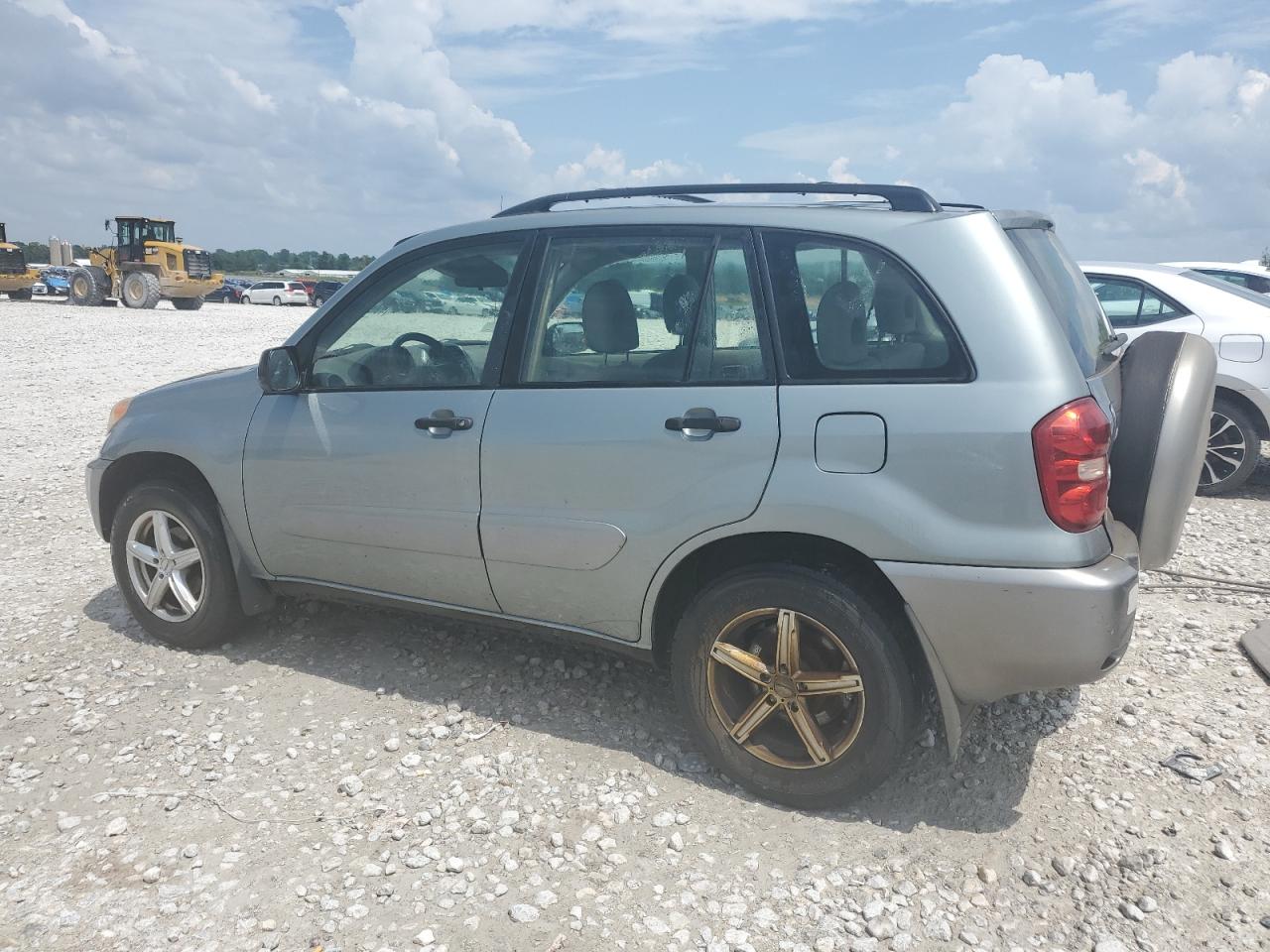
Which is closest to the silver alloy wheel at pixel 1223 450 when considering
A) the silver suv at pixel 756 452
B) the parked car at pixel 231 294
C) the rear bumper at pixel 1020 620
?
the silver suv at pixel 756 452

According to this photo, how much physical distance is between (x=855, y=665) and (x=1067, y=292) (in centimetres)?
148

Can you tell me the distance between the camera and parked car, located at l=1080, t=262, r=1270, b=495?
23.7ft

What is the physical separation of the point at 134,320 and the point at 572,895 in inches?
1083

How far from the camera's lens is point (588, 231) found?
3.53 meters

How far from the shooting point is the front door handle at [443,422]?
3543 mm

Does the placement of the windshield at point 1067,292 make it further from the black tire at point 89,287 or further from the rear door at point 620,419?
A: the black tire at point 89,287

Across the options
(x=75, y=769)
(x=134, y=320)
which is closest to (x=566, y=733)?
(x=75, y=769)

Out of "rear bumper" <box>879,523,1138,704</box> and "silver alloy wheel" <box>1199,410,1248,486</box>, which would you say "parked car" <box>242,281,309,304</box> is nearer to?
"silver alloy wheel" <box>1199,410,1248,486</box>

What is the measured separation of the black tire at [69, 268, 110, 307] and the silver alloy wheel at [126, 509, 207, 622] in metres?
32.7

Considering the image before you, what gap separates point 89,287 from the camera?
108 feet

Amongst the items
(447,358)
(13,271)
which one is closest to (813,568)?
(447,358)

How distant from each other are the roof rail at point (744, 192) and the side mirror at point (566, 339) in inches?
20.0

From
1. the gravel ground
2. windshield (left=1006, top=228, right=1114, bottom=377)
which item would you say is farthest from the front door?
windshield (left=1006, top=228, right=1114, bottom=377)

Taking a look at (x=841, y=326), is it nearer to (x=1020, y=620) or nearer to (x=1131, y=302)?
(x=1020, y=620)
